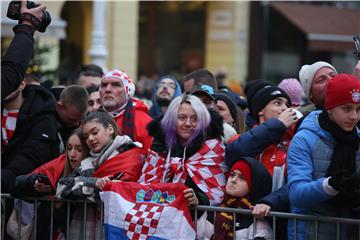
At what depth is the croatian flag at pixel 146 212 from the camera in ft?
18.3

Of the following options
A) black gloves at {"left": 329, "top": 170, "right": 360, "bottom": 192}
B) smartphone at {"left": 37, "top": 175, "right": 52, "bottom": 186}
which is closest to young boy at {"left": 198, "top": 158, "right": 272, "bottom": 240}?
black gloves at {"left": 329, "top": 170, "right": 360, "bottom": 192}

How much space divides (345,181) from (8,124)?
117 inches

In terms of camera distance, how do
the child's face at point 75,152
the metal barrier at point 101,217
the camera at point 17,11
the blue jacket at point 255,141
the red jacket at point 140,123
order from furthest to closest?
the red jacket at point 140,123 → the child's face at point 75,152 → the blue jacket at point 255,141 → the camera at point 17,11 → the metal barrier at point 101,217

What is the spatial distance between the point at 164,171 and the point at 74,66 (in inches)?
695

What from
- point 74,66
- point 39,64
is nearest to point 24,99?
point 39,64

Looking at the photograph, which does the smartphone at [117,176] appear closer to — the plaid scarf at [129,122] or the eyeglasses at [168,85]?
the plaid scarf at [129,122]

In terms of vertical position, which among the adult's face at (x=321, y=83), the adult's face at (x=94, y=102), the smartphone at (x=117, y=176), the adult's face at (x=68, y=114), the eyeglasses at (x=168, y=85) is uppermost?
the adult's face at (x=321, y=83)

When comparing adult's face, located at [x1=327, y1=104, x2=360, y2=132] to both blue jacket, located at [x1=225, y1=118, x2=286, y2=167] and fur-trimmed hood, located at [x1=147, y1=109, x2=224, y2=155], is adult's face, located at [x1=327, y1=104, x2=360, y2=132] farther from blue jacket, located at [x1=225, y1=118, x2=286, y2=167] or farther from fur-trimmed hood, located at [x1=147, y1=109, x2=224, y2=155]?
fur-trimmed hood, located at [x1=147, y1=109, x2=224, y2=155]

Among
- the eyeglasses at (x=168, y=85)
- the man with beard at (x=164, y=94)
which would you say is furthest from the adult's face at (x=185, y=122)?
the eyeglasses at (x=168, y=85)

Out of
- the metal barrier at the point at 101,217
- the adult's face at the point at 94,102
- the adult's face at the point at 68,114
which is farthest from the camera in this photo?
the adult's face at the point at 94,102

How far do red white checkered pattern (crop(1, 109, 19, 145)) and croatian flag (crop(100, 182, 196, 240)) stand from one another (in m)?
1.33

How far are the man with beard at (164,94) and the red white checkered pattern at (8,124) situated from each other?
6.66 ft

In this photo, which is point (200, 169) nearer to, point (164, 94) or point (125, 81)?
point (125, 81)

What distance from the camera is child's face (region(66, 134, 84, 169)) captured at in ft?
20.3
